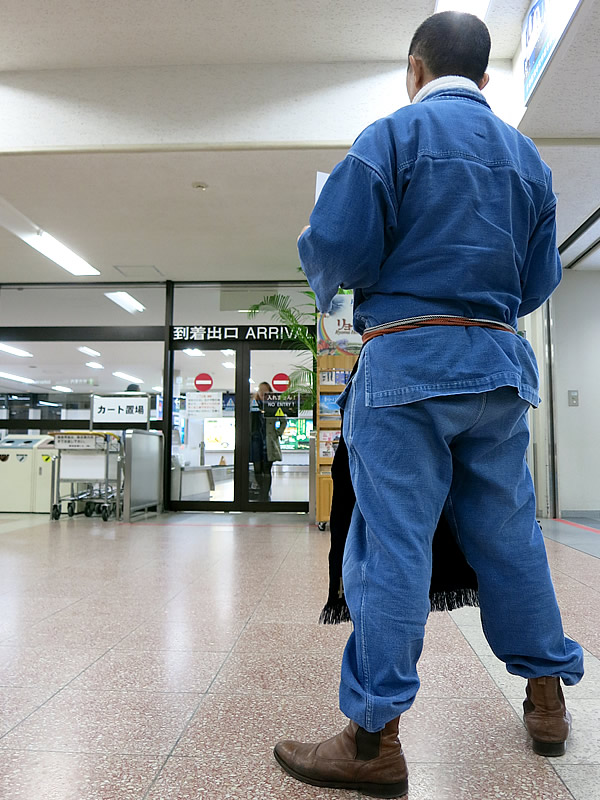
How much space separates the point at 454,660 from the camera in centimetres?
190

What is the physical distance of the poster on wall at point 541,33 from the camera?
3215 millimetres

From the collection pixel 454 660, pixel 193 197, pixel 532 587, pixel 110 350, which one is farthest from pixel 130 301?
pixel 532 587

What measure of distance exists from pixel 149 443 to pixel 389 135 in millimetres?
6003

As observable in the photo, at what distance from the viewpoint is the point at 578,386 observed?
6625mm

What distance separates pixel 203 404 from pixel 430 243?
6.56 m

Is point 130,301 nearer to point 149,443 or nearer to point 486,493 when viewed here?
point 149,443

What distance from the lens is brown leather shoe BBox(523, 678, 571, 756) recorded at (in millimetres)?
1253

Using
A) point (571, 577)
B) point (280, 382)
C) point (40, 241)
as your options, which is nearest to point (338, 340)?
point (280, 382)

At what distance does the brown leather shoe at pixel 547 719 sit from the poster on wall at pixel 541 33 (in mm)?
3171

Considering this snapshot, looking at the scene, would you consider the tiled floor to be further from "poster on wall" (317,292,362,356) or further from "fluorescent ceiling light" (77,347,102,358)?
"fluorescent ceiling light" (77,347,102,358)

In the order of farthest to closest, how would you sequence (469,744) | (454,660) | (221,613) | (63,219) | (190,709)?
(63,219)
(221,613)
(454,660)
(190,709)
(469,744)

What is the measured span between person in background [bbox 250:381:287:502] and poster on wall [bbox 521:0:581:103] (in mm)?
4407

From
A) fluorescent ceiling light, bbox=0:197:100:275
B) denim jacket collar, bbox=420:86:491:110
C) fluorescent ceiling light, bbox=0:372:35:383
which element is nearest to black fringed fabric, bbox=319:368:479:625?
denim jacket collar, bbox=420:86:491:110

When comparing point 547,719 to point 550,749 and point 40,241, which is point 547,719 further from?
point 40,241
